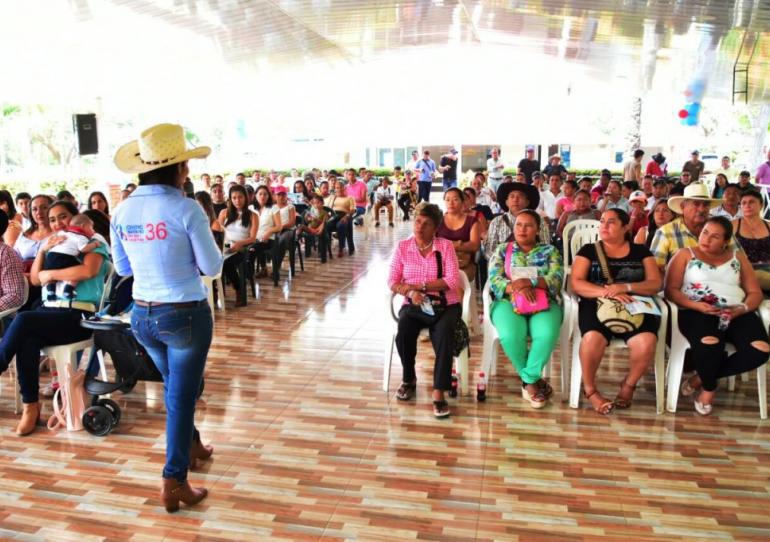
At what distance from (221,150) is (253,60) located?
688 inches

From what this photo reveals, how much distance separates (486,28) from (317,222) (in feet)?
16.0

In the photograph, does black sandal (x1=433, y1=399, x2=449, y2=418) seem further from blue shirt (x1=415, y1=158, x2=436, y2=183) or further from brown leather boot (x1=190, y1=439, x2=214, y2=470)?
blue shirt (x1=415, y1=158, x2=436, y2=183)

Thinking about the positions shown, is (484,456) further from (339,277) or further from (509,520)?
(339,277)

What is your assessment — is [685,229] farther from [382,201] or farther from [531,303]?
[382,201]

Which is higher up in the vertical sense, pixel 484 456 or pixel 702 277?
pixel 702 277

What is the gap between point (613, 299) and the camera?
3.98 metres

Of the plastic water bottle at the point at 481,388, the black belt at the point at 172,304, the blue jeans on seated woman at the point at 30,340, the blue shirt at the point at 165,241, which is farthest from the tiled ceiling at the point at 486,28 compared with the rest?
the black belt at the point at 172,304

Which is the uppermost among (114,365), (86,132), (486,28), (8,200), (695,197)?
(486,28)

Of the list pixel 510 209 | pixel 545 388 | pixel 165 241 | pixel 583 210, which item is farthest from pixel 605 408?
pixel 583 210

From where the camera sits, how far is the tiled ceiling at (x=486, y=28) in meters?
7.34

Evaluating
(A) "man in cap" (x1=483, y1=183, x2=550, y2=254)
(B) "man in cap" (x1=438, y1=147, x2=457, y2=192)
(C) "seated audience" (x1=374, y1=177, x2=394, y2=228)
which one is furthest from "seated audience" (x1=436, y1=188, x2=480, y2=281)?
(B) "man in cap" (x1=438, y1=147, x2=457, y2=192)

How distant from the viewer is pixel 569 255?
19.1ft

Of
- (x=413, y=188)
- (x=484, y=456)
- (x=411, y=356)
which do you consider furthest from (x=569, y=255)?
(x=413, y=188)

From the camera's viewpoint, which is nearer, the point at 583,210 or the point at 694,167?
the point at 583,210
